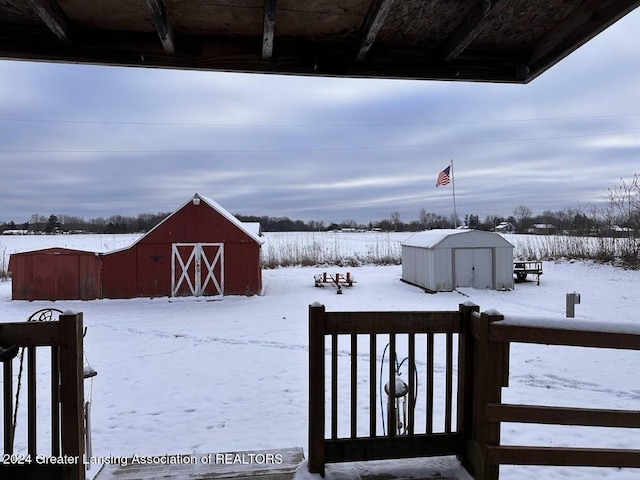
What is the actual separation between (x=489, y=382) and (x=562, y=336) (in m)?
0.48

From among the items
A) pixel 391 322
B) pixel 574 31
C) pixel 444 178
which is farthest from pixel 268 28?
pixel 444 178

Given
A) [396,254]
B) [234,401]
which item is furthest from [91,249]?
[396,254]

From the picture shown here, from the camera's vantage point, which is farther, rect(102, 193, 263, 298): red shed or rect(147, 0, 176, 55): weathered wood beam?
rect(102, 193, 263, 298): red shed

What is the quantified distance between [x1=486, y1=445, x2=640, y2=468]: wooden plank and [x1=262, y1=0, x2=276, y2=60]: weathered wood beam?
258cm

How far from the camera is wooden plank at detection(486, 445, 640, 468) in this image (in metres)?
2.30

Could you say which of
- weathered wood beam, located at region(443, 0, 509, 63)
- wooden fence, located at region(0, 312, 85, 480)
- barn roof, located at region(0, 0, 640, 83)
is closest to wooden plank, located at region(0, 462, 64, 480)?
wooden fence, located at region(0, 312, 85, 480)

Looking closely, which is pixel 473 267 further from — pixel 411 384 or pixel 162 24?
pixel 162 24

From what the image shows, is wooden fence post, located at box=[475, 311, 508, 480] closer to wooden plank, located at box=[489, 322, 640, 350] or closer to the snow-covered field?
wooden plank, located at box=[489, 322, 640, 350]

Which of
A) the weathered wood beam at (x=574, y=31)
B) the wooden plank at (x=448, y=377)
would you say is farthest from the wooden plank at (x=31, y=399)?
the weathered wood beam at (x=574, y=31)

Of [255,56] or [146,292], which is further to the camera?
[146,292]

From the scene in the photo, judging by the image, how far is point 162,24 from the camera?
201 centimetres

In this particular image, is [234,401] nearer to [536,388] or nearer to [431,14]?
[536,388]

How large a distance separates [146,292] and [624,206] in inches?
922

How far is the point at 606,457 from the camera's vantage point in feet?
7.63
